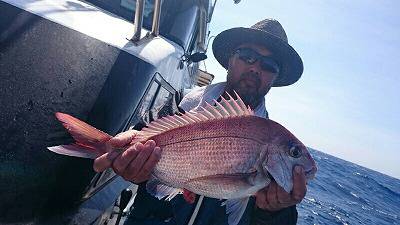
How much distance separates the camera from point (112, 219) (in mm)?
4102

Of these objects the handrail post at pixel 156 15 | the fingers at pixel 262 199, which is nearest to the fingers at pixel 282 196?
the fingers at pixel 262 199

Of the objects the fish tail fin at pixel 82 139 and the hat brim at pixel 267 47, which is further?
the hat brim at pixel 267 47

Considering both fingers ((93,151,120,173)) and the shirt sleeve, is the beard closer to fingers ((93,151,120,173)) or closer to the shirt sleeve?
the shirt sleeve

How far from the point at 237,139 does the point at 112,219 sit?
2.23 metres

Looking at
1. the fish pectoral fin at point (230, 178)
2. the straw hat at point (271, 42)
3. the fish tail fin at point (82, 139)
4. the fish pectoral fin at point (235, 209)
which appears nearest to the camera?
the fish tail fin at point (82, 139)

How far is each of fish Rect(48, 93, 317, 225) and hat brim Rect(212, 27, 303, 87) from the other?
174 centimetres

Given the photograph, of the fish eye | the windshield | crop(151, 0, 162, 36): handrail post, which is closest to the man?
the fish eye

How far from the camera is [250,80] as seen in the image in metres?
4.10

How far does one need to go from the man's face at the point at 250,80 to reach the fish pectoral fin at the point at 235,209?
5.35ft

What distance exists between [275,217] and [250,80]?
1.65 m

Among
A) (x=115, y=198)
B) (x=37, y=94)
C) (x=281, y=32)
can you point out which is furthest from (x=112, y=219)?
(x=281, y=32)

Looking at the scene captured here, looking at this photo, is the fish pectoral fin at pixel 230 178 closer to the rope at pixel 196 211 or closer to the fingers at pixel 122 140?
the fingers at pixel 122 140

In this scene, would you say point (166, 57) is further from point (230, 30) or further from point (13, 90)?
point (13, 90)

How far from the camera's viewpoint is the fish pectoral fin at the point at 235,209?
2.72m
